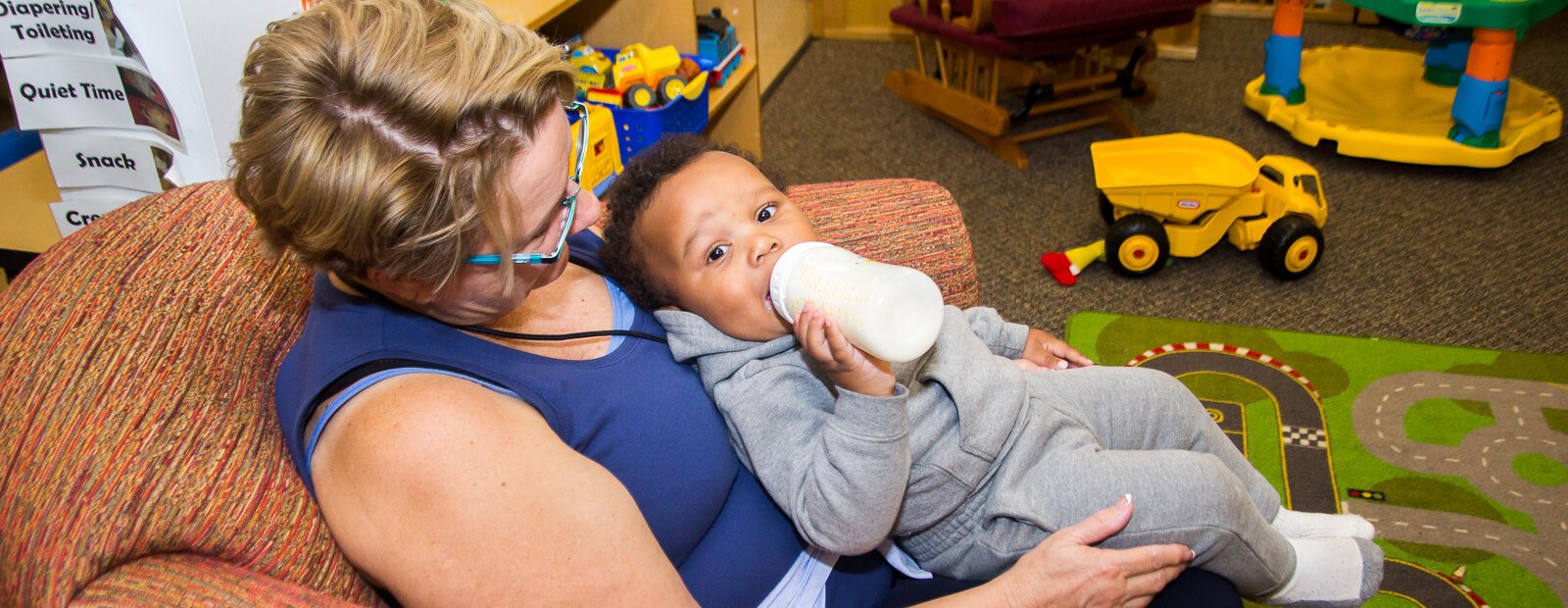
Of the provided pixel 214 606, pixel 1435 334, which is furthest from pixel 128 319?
pixel 1435 334

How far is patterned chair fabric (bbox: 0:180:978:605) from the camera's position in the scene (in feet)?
2.76

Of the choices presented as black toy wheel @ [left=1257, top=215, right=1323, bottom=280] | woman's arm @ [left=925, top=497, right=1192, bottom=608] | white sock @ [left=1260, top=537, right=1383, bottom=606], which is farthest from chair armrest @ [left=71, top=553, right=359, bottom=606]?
black toy wheel @ [left=1257, top=215, right=1323, bottom=280]

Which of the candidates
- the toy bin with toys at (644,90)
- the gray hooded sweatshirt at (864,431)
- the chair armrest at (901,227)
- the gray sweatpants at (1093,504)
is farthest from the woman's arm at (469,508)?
the toy bin with toys at (644,90)

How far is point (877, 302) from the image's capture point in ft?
3.32

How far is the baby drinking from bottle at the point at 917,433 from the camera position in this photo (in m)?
1.17

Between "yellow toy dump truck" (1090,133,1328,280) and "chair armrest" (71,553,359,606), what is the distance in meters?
2.28

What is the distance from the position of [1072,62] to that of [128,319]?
11.1 ft

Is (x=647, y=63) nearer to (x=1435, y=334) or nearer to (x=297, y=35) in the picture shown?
(x=297, y=35)

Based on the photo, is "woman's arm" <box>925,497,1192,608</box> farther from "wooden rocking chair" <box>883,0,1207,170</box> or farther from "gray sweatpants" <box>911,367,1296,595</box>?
"wooden rocking chair" <box>883,0,1207,170</box>

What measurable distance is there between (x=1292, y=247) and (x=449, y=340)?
2310 mm

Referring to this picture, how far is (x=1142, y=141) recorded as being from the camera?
9.23ft

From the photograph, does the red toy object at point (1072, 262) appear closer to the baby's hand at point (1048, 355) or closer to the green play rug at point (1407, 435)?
the green play rug at point (1407, 435)

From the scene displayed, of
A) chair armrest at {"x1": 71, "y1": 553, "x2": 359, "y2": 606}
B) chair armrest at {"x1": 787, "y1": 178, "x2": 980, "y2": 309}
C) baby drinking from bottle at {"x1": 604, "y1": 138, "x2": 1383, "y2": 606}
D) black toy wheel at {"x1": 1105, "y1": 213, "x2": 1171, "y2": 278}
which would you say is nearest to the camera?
chair armrest at {"x1": 71, "y1": 553, "x2": 359, "y2": 606}

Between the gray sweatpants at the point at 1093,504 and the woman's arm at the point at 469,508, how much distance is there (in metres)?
0.46
